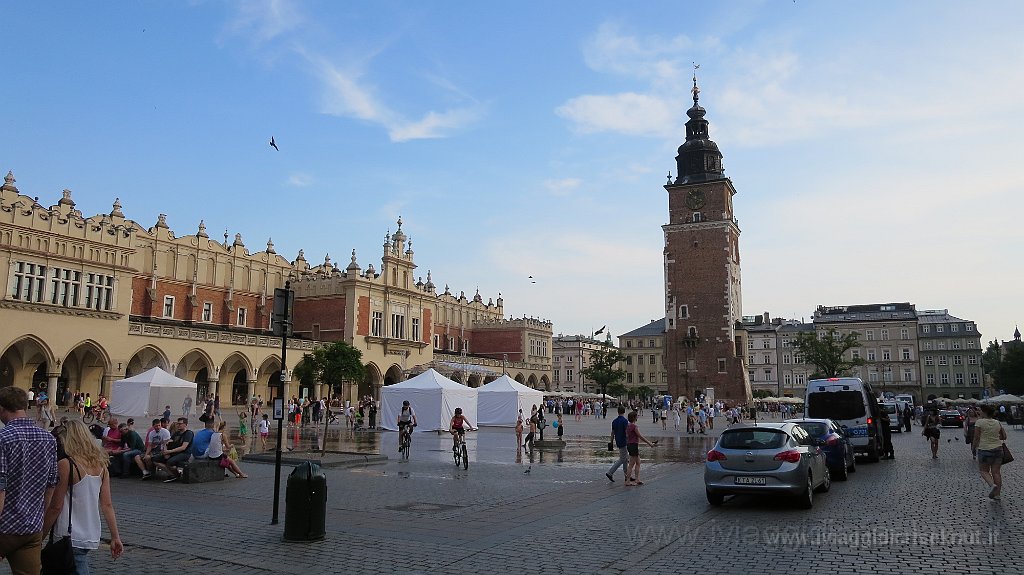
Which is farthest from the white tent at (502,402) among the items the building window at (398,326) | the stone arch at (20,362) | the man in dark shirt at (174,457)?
the man in dark shirt at (174,457)

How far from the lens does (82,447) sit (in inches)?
197

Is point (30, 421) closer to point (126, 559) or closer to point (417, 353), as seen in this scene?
point (126, 559)

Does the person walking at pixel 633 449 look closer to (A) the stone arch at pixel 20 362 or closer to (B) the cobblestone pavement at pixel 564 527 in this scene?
(B) the cobblestone pavement at pixel 564 527

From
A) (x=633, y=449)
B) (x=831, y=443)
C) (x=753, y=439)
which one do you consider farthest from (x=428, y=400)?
(x=753, y=439)

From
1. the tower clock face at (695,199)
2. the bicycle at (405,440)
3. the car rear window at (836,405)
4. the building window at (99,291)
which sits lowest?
the bicycle at (405,440)

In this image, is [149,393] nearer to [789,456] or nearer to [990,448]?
[789,456]

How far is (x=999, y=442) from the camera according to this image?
38.5 ft

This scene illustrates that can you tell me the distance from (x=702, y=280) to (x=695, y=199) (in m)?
7.93

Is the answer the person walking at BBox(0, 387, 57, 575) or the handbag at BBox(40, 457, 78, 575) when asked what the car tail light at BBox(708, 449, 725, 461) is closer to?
the handbag at BBox(40, 457, 78, 575)

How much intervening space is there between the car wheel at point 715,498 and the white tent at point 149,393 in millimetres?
27301

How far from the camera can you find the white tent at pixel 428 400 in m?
32.1

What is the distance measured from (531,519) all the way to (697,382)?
58281 millimetres

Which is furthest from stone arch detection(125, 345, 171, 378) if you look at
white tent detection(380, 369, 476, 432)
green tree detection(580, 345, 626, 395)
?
green tree detection(580, 345, 626, 395)

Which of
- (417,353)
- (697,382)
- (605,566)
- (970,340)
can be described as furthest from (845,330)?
(605,566)
